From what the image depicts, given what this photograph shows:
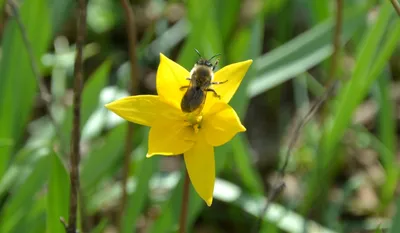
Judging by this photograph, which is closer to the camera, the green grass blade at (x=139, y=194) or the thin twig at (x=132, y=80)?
the thin twig at (x=132, y=80)

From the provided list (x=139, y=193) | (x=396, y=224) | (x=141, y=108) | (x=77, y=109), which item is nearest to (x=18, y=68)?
(x=139, y=193)

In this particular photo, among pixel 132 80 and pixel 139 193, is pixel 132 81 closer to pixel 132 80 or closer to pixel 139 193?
pixel 132 80

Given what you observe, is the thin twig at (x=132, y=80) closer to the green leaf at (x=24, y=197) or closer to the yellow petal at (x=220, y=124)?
the green leaf at (x=24, y=197)

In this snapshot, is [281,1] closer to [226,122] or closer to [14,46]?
[14,46]

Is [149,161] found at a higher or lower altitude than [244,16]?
higher

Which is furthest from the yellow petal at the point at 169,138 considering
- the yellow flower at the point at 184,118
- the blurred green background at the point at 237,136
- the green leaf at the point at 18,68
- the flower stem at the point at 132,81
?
the green leaf at the point at 18,68

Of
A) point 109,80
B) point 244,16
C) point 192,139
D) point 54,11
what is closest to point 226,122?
point 192,139

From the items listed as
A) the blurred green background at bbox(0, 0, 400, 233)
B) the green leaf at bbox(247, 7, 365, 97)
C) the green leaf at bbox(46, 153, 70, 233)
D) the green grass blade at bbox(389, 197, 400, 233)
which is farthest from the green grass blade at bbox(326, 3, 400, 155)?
the green leaf at bbox(46, 153, 70, 233)
